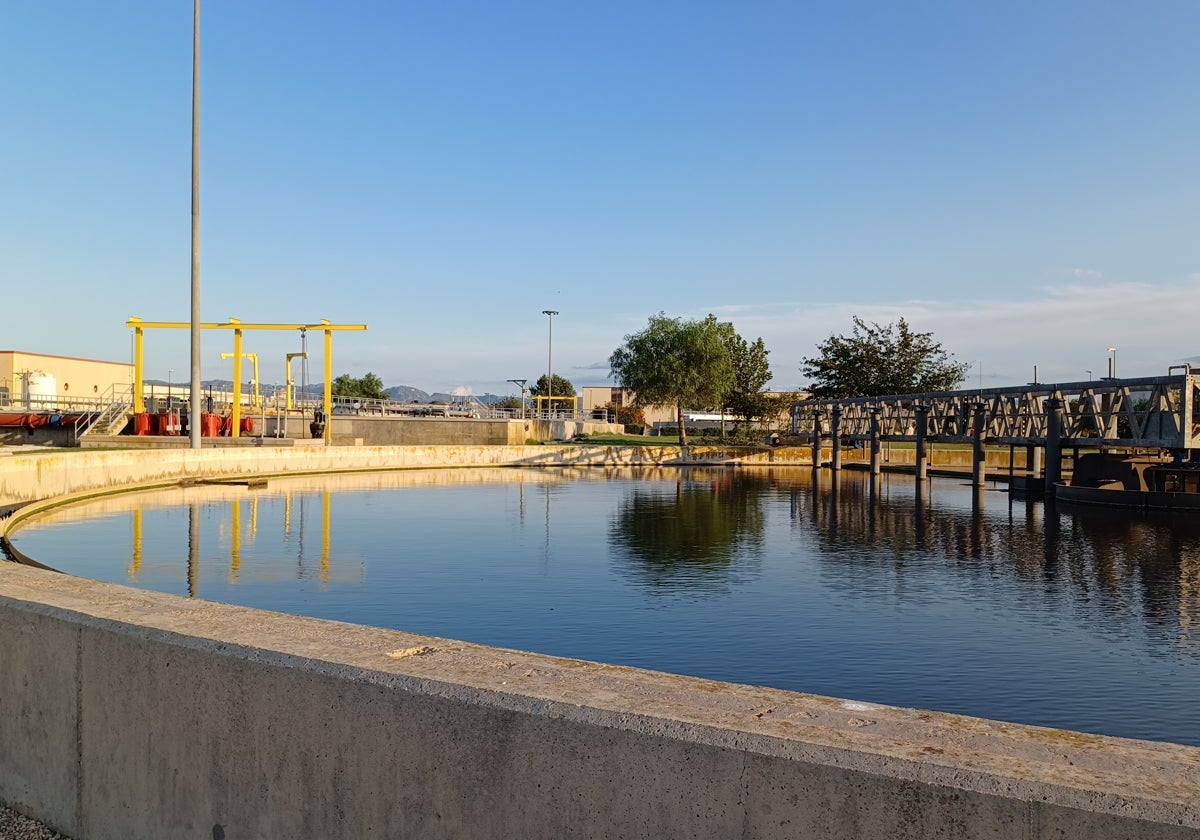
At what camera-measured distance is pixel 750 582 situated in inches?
771

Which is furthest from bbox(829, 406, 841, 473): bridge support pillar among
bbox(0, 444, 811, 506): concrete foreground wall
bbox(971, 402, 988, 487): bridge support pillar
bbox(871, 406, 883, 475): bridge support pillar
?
bbox(971, 402, 988, 487): bridge support pillar

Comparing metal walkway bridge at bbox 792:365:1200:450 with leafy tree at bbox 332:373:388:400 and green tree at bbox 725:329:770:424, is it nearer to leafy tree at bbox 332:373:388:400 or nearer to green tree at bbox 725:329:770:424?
green tree at bbox 725:329:770:424

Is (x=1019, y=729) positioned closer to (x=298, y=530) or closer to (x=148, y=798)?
(x=148, y=798)

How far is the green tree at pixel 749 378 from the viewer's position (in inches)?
3883

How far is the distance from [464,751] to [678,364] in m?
77.2

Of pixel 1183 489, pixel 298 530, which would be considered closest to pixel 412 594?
pixel 298 530

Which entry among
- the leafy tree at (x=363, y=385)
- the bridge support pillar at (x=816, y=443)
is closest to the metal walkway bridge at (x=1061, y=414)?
the bridge support pillar at (x=816, y=443)

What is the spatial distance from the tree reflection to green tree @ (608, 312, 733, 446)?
114ft

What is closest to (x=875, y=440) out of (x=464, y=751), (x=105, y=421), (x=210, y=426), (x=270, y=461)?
(x=270, y=461)

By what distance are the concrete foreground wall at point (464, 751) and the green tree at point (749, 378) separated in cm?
9415

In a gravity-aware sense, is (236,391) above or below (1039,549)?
above

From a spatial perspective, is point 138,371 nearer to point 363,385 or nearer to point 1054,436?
point 1054,436

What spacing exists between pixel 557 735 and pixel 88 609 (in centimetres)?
313

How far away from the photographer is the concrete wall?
3055mm
